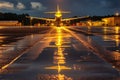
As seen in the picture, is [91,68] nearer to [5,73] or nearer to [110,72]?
[110,72]

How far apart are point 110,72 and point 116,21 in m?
182

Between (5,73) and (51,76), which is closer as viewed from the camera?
(51,76)

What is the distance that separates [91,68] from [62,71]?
67.3 inches

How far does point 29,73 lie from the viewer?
15258 mm

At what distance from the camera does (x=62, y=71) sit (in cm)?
1579

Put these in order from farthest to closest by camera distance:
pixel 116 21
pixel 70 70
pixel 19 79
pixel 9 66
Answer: pixel 116 21 → pixel 9 66 → pixel 70 70 → pixel 19 79

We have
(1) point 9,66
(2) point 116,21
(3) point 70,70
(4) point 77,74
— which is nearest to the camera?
(4) point 77,74

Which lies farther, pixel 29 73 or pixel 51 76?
pixel 29 73

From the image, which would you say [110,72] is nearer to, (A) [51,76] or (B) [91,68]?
(B) [91,68]

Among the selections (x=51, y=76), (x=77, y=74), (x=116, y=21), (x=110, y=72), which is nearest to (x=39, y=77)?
(x=51, y=76)

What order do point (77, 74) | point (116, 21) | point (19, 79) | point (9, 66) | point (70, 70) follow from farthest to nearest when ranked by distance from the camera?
point (116, 21) → point (9, 66) → point (70, 70) → point (77, 74) → point (19, 79)

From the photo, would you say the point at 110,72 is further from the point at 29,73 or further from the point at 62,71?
the point at 29,73

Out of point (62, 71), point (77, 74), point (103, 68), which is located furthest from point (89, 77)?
point (103, 68)

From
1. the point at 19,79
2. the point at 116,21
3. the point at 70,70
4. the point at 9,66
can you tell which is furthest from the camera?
the point at 116,21
